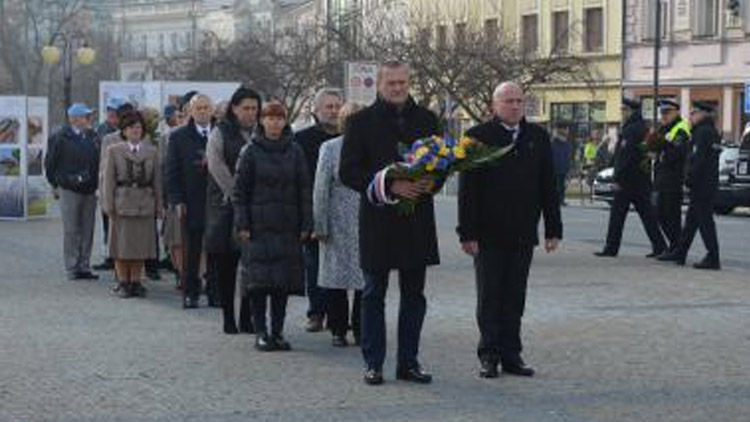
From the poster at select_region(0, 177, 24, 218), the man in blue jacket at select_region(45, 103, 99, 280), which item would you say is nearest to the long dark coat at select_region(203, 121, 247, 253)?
the man in blue jacket at select_region(45, 103, 99, 280)

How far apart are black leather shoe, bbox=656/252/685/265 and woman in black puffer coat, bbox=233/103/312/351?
785cm

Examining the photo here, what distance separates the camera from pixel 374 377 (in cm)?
960

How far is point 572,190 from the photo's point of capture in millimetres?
46750

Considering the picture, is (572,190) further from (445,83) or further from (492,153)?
(492,153)

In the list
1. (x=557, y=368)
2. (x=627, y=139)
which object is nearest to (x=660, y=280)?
(x=627, y=139)

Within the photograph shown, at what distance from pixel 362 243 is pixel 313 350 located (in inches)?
70.0

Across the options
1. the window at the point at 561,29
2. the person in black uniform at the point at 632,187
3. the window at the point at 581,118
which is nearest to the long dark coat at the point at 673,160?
the person in black uniform at the point at 632,187

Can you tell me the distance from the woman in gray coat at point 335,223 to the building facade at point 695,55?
40541 millimetres

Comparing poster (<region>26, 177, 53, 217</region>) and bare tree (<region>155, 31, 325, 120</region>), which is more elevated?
bare tree (<region>155, 31, 325, 120</region>)

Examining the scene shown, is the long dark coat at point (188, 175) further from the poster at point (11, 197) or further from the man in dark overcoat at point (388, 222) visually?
the poster at point (11, 197)

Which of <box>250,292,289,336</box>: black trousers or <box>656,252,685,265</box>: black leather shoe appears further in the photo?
<box>656,252,685,265</box>: black leather shoe

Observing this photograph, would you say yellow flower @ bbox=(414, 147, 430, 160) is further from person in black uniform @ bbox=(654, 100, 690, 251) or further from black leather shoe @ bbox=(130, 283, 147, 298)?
person in black uniform @ bbox=(654, 100, 690, 251)

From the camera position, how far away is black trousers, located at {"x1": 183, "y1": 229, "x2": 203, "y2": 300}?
44.5 feet

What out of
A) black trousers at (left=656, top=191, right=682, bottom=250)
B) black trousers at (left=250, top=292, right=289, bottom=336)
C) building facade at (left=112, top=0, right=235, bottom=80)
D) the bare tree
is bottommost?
black trousers at (left=250, top=292, right=289, bottom=336)
